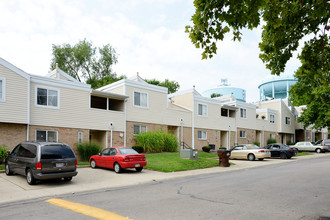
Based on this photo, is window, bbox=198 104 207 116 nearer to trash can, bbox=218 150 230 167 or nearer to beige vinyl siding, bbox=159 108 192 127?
beige vinyl siding, bbox=159 108 192 127

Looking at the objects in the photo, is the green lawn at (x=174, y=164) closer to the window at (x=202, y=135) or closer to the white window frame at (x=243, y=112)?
the window at (x=202, y=135)

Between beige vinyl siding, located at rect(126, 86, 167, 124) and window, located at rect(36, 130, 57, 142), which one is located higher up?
beige vinyl siding, located at rect(126, 86, 167, 124)

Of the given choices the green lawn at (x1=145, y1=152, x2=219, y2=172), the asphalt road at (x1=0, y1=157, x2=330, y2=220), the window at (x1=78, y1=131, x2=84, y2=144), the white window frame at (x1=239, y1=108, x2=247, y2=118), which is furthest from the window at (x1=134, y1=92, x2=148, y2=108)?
the white window frame at (x1=239, y1=108, x2=247, y2=118)

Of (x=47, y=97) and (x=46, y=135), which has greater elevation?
(x=47, y=97)

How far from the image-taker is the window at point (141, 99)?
2508 centimetres

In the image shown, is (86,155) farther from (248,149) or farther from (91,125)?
(248,149)

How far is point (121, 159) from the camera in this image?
595 inches

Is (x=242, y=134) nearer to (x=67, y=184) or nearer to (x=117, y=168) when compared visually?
(x=117, y=168)

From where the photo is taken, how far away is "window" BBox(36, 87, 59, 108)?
1912 cm

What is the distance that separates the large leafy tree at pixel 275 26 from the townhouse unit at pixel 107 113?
45.3 feet

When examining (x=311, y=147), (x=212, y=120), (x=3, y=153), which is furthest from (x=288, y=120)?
(x=3, y=153)

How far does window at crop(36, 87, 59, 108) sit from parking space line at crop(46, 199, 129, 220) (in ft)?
39.3

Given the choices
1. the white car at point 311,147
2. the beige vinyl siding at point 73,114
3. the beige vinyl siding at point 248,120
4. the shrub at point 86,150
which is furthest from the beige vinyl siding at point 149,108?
the white car at point 311,147

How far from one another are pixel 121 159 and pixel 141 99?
1097 cm
